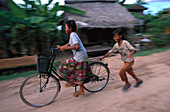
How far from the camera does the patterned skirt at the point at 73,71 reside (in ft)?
8.48

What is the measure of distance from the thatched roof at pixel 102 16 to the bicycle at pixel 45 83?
422 centimetres

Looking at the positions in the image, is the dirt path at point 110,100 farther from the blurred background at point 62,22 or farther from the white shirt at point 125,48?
the blurred background at point 62,22

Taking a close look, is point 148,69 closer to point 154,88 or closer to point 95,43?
point 154,88

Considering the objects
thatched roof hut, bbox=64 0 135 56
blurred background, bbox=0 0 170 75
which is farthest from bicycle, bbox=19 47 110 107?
thatched roof hut, bbox=64 0 135 56

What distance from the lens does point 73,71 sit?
8.64 feet

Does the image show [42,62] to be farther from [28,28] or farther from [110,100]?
[28,28]

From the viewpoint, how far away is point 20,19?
543 cm

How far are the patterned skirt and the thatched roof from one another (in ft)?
14.9

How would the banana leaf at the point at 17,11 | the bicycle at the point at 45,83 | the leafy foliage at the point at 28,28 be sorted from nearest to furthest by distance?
1. the bicycle at the point at 45,83
2. the banana leaf at the point at 17,11
3. the leafy foliage at the point at 28,28

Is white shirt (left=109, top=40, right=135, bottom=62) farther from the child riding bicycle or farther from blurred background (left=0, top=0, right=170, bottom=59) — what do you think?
blurred background (left=0, top=0, right=170, bottom=59)

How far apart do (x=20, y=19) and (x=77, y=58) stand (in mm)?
4199

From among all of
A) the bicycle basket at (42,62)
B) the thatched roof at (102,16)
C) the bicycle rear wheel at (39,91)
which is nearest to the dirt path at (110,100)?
the bicycle rear wheel at (39,91)

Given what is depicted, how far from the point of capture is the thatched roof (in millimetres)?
7456

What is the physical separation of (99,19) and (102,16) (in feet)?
1.76
